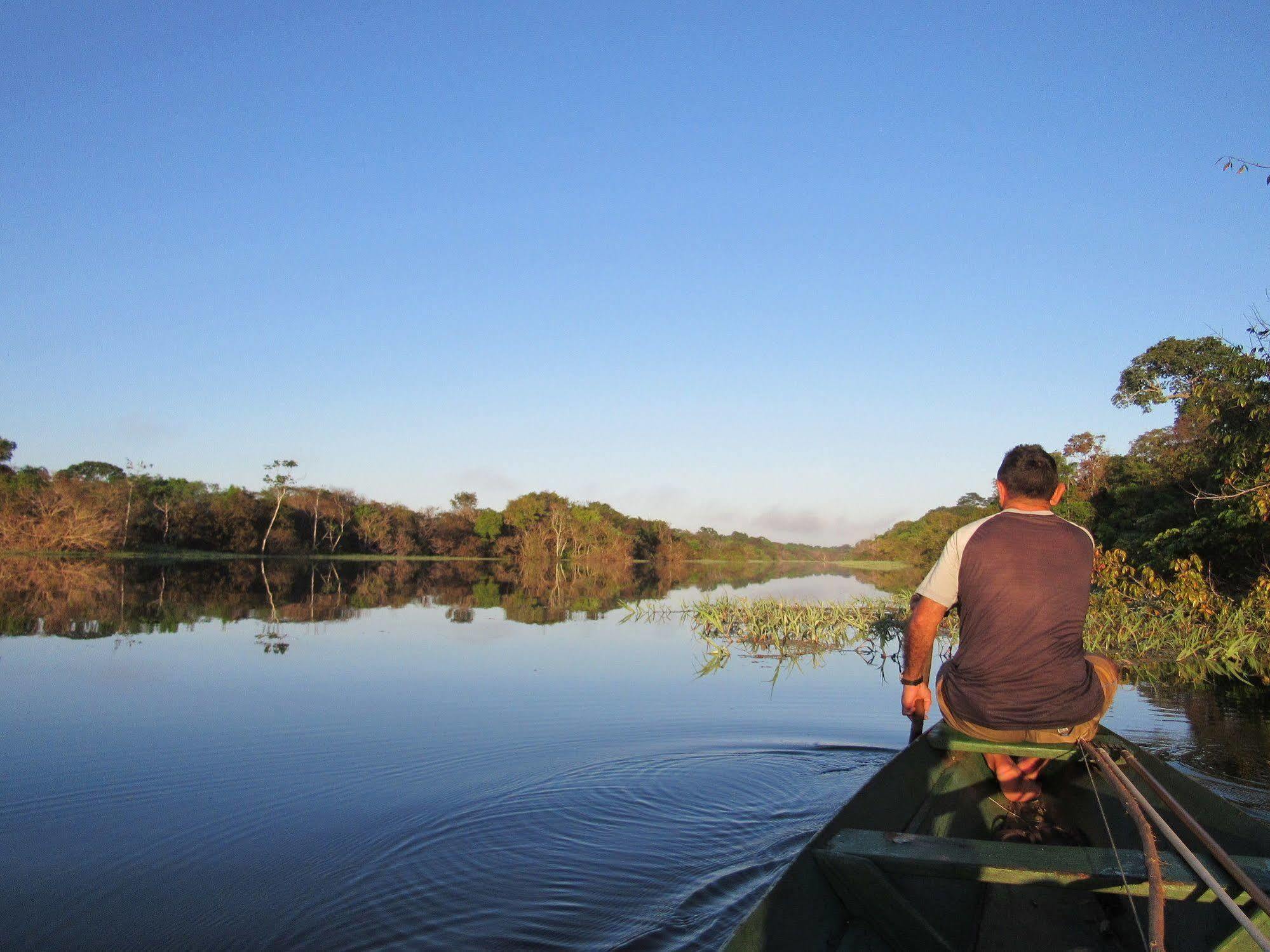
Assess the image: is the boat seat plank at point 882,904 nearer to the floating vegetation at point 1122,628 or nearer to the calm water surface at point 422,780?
the calm water surface at point 422,780

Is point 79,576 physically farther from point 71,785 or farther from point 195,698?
point 71,785

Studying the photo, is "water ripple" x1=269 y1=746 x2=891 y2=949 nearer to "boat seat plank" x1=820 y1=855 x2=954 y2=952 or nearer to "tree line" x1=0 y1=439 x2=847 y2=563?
"boat seat plank" x1=820 y1=855 x2=954 y2=952

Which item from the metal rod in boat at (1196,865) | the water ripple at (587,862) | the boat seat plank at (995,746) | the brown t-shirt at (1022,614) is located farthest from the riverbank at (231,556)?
the metal rod in boat at (1196,865)

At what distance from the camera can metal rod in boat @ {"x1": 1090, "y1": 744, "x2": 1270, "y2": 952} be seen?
5.43 ft

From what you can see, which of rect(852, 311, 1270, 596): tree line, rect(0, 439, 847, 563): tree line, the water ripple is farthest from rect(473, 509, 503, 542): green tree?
the water ripple

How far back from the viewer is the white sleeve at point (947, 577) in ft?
10.7

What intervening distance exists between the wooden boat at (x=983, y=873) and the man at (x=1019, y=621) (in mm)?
147

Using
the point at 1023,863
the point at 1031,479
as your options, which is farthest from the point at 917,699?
the point at 1023,863

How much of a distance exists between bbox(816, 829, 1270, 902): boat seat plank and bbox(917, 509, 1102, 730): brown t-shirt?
0.81 m

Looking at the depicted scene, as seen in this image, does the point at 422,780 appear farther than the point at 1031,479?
Yes

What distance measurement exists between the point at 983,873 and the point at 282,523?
57.2 metres

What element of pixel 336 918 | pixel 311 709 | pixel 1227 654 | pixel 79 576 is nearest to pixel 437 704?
pixel 311 709

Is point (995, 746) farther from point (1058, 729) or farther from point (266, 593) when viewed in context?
point (266, 593)

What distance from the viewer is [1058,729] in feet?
Answer: 10.8
